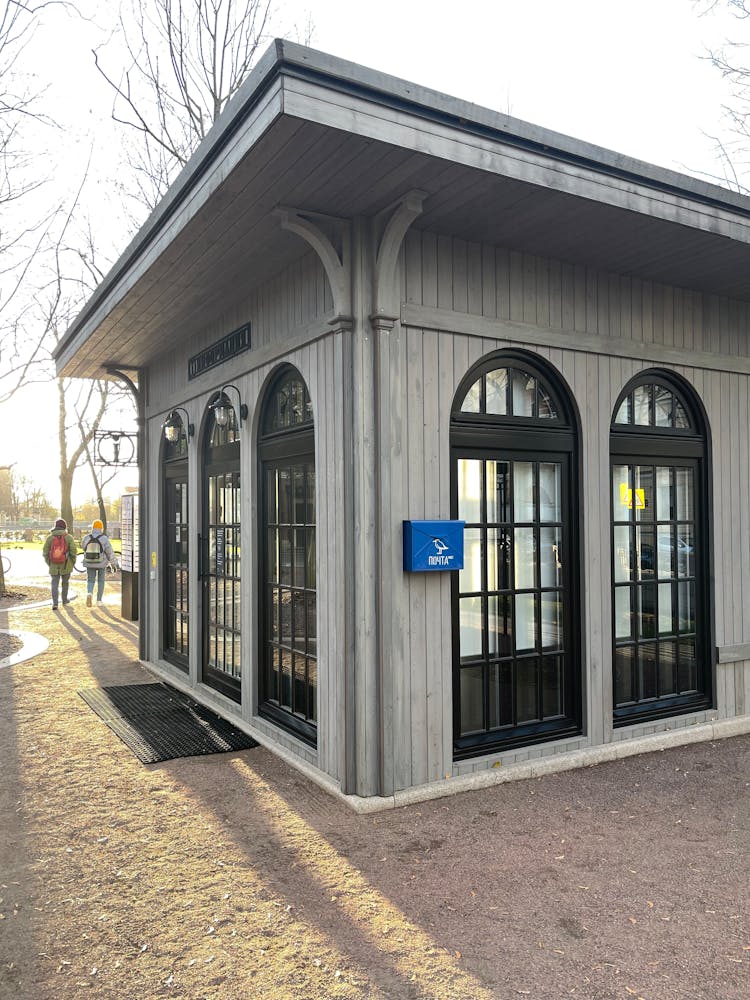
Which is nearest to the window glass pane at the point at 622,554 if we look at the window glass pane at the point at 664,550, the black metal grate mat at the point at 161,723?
the window glass pane at the point at 664,550

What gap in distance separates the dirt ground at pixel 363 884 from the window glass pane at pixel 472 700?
371mm

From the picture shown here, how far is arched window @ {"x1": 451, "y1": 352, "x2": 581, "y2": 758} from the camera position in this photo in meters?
4.20

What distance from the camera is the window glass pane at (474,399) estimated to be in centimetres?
426

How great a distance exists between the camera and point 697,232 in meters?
4.02

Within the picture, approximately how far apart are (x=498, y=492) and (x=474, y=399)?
1.87 ft

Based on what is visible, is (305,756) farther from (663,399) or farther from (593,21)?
(593,21)

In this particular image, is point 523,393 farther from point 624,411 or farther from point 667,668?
point 667,668

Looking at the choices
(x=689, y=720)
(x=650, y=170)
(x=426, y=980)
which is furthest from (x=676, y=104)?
(x=426, y=980)

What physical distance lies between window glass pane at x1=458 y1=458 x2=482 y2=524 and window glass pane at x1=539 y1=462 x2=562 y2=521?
1.58ft

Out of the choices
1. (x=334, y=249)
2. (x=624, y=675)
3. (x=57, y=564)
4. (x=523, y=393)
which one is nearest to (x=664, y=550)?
(x=624, y=675)

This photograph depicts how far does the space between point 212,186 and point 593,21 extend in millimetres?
6317

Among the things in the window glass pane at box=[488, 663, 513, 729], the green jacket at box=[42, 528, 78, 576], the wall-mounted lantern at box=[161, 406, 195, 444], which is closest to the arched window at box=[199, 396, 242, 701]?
the wall-mounted lantern at box=[161, 406, 195, 444]

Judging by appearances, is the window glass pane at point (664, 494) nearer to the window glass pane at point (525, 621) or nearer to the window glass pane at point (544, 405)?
the window glass pane at point (544, 405)

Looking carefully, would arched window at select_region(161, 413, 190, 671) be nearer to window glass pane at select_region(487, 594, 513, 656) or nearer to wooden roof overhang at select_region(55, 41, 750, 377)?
wooden roof overhang at select_region(55, 41, 750, 377)
